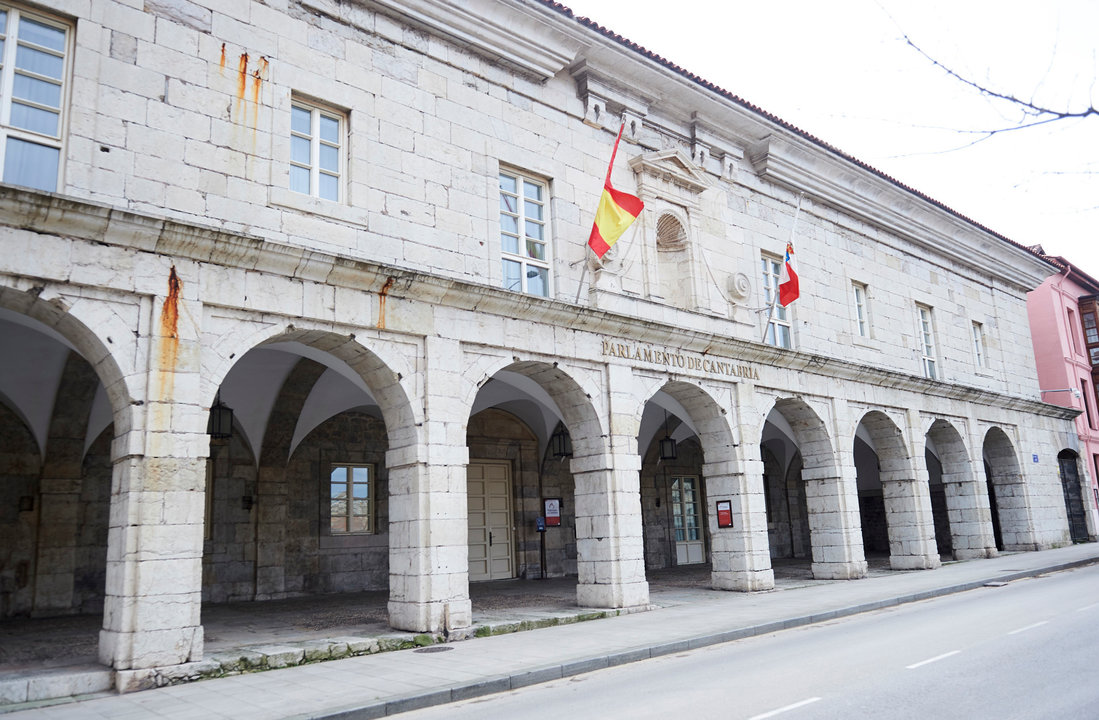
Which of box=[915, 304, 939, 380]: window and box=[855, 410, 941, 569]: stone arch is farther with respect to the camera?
box=[915, 304, 939, 380]: window

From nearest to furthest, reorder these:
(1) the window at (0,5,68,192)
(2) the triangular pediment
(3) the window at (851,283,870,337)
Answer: (1) the window at (0,5,68,192)
(2) the triangular pediment
(3) the window at (851,283,870,337)

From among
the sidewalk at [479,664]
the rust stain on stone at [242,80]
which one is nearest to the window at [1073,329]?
the sidewalk at [479,664]

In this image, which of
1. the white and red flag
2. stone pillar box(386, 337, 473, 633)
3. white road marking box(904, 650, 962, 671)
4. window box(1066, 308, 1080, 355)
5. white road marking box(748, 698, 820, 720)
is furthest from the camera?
window box(1066, 308, 1080, 355)

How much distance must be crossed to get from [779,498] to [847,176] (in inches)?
414

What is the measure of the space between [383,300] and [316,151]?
1.95m

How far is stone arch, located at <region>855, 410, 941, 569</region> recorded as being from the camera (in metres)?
17.1

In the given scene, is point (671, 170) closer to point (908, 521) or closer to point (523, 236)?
point (523, 236)

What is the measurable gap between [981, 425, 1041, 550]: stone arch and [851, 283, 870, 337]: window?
6055 millimetres

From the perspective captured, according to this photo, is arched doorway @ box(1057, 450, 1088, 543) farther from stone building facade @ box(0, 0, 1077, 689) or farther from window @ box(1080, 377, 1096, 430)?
stone building facade @ box(0, 0, 1077, 689)

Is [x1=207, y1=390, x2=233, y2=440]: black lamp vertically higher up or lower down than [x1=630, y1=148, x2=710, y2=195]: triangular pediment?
lower down

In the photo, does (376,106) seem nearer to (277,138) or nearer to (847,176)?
(277,138)

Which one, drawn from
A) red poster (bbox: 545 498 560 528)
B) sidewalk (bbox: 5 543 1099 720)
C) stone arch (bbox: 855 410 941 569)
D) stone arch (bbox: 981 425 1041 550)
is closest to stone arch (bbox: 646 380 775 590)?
sidewalk (bbox: 5 543 1099 720)

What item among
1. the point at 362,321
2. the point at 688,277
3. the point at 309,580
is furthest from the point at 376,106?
the point at 309,580

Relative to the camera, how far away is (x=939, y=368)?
19719 mm
